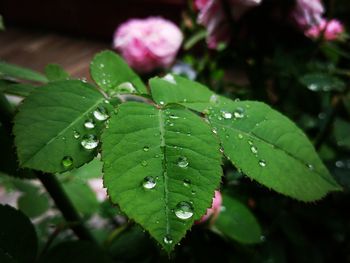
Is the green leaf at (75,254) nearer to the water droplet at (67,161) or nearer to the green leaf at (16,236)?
the green leaf at (16,236)

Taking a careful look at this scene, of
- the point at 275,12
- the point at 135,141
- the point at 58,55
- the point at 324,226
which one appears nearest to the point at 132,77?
the point at 135,141

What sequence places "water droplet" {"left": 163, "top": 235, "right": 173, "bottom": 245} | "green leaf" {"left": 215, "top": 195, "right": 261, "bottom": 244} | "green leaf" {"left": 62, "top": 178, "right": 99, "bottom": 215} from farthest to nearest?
"green leaf" {"left": 62, "top": 178, "right": 99, "bottom": 215}
"green leaf" {"left": 215, "top": 195, "right": 261, "bottom": 244}
"water droplet" {"left": 163, "top": 235, "right": 173, "bottom": 245}

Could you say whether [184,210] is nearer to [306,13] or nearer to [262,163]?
[262,163]

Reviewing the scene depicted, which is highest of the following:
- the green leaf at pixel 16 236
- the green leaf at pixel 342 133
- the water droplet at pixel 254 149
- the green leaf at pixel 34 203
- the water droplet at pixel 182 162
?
the water droplet at pixel 182 162

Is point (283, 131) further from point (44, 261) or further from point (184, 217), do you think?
point (44, 261)

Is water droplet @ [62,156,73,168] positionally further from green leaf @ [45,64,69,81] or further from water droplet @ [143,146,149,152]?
green leaf @ [45,64,69,81]

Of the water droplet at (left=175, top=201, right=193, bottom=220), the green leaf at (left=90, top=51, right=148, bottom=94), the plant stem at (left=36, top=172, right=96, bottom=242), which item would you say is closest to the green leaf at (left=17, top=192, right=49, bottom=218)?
the plant stem at (left=36, top=172, right=96, bottom=242)

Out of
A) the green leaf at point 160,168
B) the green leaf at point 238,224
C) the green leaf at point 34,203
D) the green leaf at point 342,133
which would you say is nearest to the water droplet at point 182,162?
the green leaf at point 160,168
